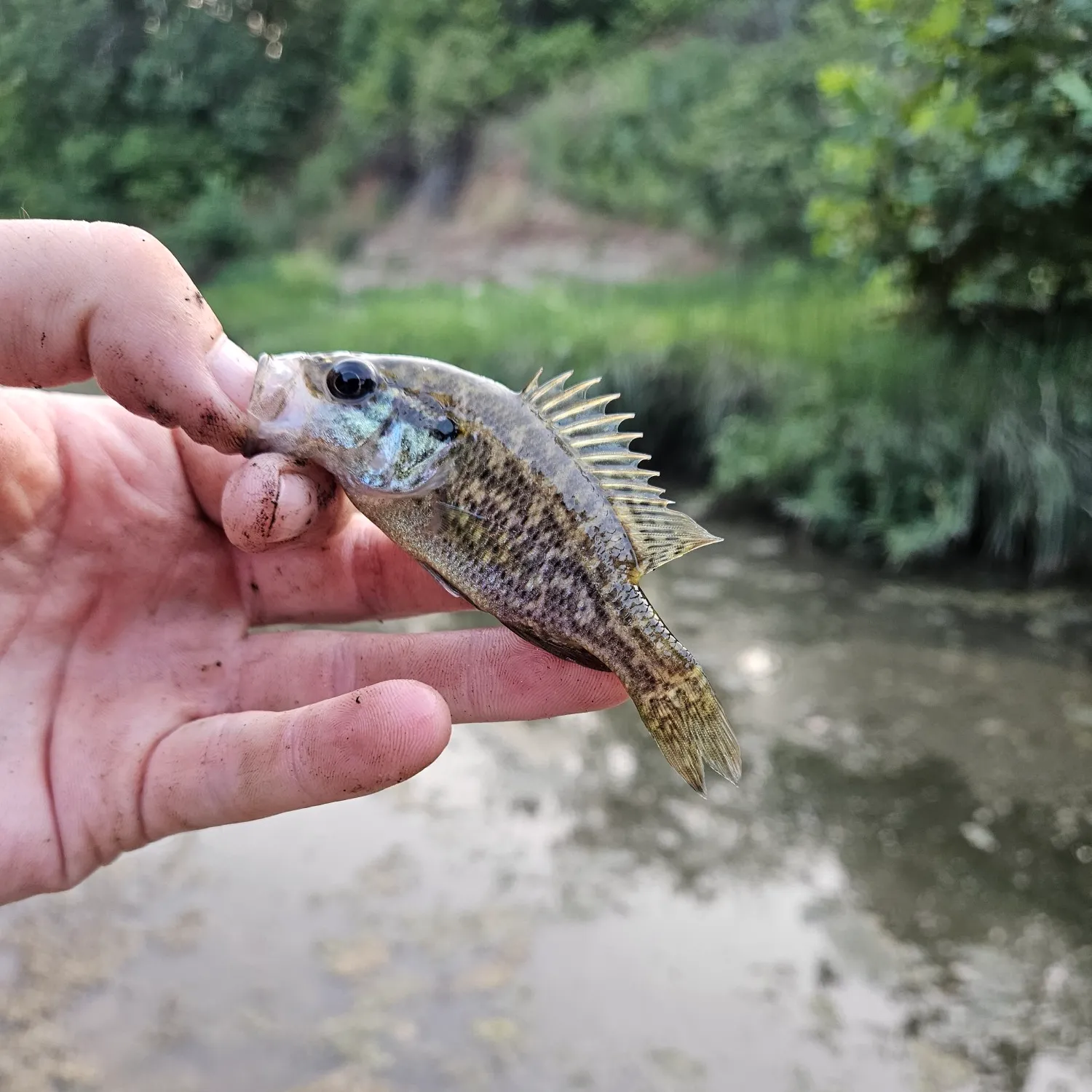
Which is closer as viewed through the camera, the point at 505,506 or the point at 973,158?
the point at 505,506

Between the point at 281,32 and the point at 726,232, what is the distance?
743cm

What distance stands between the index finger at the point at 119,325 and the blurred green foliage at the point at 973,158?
4.64 m

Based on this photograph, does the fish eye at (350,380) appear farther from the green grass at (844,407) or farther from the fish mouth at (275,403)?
the green grass at (844,407)

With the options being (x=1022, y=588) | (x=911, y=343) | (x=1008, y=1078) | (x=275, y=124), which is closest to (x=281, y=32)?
(x=275, y=124)

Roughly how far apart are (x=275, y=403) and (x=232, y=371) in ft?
0.36

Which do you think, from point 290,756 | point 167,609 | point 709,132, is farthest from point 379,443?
point 709,132

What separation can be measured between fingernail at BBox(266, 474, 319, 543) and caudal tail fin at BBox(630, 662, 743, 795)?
32.2 inches

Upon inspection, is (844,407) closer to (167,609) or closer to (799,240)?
(167,609)

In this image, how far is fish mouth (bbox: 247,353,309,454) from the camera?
185cm

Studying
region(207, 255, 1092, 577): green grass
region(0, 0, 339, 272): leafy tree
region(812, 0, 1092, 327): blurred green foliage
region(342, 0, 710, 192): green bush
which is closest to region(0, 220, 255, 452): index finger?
region(0, 0, 339, 272): leafy tree

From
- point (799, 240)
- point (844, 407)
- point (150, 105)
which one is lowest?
point (844, 407)

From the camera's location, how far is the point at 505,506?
1.89 m

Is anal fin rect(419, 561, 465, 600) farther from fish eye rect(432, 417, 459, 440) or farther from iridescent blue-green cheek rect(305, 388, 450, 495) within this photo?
fish eye rect(432, 417, 459, 440)

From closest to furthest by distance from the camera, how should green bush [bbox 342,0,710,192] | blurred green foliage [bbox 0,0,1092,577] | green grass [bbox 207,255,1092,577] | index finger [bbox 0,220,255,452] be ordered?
index finger [bbox 0,220,255,452]
blurred green foliage [bbox 0,0,1092,577]
green grass [bbox 207,255,1092,577]
green bush [bbox 342,0,710,192]
